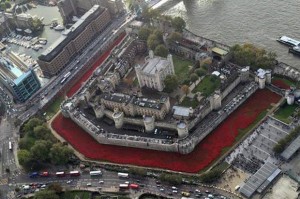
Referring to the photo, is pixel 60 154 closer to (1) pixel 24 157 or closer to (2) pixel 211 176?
(1) pixel 24 157

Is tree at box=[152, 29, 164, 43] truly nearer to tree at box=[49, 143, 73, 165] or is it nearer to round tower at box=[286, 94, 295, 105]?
round tower at box=[286, 94, 295, 105]

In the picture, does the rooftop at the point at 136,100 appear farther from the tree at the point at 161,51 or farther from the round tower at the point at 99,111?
the tree at the point at 161,51

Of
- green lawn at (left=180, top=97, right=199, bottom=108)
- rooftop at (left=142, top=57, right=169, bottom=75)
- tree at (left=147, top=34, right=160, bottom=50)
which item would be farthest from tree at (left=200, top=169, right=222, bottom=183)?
tree at (left=147, top=34, right=160, bottom=50)

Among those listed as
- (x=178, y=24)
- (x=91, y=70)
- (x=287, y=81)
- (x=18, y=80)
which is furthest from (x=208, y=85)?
(x=18, y=80)

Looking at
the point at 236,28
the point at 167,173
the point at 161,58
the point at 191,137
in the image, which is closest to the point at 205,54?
the point at 161,58

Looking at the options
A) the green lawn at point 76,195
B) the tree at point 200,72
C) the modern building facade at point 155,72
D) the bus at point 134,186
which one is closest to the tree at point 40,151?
the green lawn at point 76,195
